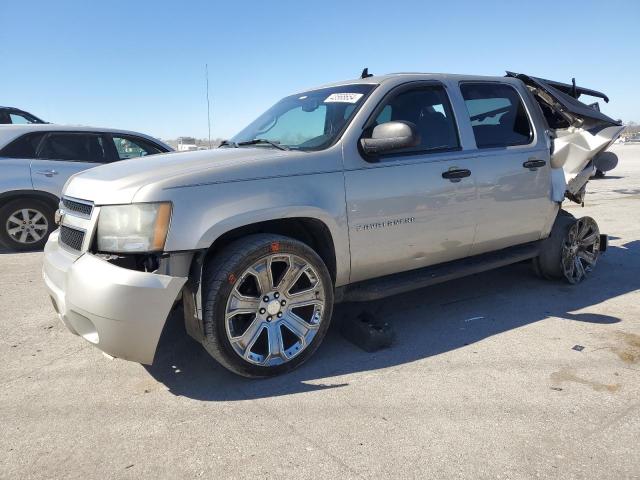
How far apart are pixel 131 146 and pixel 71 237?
495 centimetres

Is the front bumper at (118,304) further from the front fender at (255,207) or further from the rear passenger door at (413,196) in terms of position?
the rear passenger door at (413,196)

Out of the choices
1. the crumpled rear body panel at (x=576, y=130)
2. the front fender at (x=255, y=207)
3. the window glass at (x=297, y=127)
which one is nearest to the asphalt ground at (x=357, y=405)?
the front fender at (x=255, y=207)

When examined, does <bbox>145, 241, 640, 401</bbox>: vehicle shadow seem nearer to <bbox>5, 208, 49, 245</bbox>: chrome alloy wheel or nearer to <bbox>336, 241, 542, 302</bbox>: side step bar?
<bbox>336, 241, 542, 302</bbox>: side step bar

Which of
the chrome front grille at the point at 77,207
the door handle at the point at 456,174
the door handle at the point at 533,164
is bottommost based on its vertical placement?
the chrome front grille at the point at 77,207

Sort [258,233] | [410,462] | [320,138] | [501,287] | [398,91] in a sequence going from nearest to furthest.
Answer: [410,462] → [258,233] → [320,138] → [398,91] → [501,287]

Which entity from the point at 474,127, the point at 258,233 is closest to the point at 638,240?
the point at 474,127

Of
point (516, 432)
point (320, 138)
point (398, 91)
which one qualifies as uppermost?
point (398, 91)

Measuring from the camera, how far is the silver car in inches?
257

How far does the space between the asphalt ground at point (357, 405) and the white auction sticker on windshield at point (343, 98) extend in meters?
1.75

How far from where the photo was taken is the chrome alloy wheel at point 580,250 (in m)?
4.89

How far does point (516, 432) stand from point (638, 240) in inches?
234

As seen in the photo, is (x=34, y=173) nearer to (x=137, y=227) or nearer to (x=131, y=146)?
(x=131, y=146)

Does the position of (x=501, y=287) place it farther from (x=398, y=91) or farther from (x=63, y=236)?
(x=63, y=236)

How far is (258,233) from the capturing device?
3059mm
